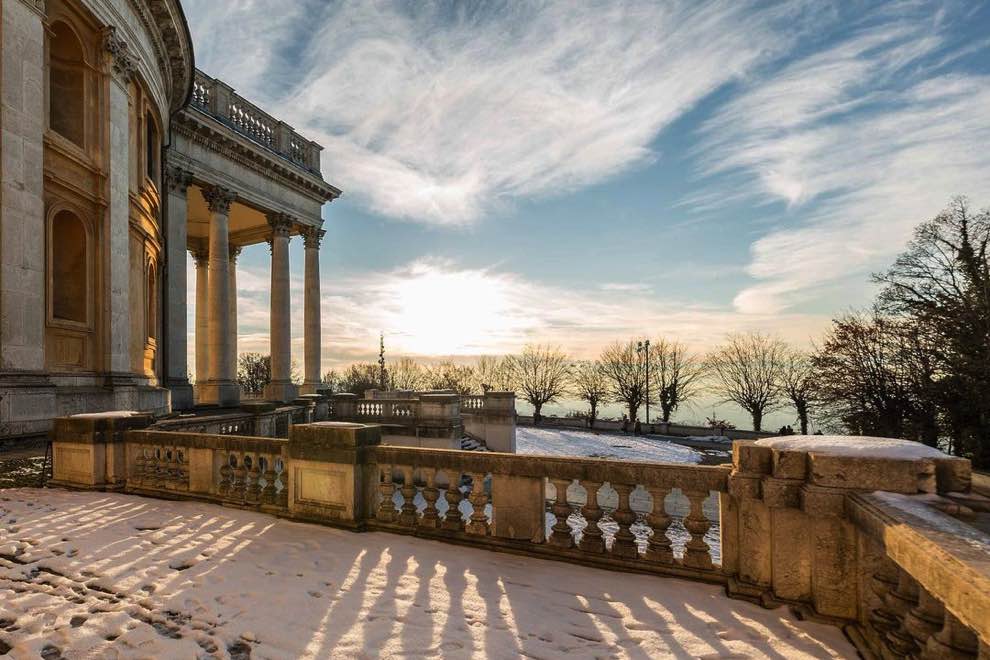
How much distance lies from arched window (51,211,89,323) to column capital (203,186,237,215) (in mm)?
9862

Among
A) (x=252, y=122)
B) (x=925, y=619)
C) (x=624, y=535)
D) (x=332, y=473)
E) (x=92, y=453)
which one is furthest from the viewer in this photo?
(x=252, y=122)

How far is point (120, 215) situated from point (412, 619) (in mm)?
15452

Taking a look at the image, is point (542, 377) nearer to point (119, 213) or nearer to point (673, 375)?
point (673, 375)

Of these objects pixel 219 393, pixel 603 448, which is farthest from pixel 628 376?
pixel 219 393

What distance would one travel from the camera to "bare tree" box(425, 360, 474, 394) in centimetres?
7762

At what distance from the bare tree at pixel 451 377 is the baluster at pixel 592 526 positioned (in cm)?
7091

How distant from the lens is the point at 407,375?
3450 inches

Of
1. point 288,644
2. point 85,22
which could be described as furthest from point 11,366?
point 288,644

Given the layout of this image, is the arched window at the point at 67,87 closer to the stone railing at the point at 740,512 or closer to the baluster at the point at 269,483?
the stone railing at the point at 740,512

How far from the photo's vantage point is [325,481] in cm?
651

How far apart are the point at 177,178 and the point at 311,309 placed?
9.61m

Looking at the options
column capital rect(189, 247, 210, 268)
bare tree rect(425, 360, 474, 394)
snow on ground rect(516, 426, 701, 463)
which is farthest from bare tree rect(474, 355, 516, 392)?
column capital rect(189, 247, 210, 268)

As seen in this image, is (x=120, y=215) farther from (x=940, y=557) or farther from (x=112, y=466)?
(x=940, y=557)

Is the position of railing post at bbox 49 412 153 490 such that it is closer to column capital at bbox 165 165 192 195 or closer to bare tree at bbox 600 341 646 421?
column capital at bbox 165 165 192 195
